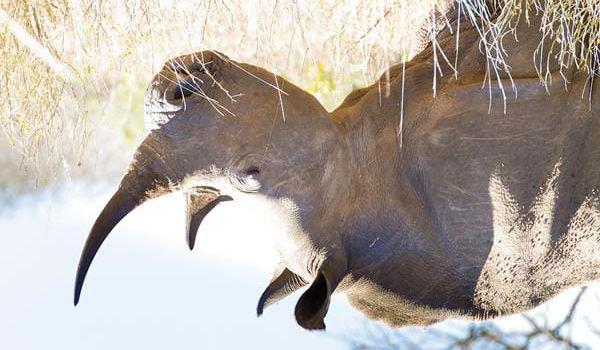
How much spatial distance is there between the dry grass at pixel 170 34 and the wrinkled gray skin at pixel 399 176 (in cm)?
5

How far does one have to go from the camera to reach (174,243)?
10.8 ft

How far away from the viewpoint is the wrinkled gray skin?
1176mm

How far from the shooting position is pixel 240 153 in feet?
3.84

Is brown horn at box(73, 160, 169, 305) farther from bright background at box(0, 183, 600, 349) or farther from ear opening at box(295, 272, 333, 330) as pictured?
bright background at box(0, 183, 600, 349)

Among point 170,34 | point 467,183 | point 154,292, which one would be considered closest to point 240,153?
point 467,183

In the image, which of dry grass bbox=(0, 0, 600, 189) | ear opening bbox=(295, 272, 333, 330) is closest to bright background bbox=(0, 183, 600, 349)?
dry grass bbox=(0, 0, 600, 189)

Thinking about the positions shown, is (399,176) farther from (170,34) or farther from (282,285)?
(170,34)

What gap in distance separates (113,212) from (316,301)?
254 millimetres

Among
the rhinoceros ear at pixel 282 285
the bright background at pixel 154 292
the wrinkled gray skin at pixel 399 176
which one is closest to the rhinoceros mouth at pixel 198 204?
the wrinkled gray skin at pixel 399 176

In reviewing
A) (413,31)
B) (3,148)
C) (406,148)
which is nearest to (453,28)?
(413,31)

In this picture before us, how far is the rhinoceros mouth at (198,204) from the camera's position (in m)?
1.22

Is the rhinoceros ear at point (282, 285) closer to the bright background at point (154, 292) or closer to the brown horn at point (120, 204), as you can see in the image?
the brown horn at point (120, 204)

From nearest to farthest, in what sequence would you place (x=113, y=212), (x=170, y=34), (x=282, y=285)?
1. (x=113, y=212)
2. (x=282, y=285)
3. (x=170, y=34)

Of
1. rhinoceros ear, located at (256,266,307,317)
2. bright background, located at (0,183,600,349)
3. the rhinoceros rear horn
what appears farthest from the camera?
bright background, located at (0,183,600,349)
